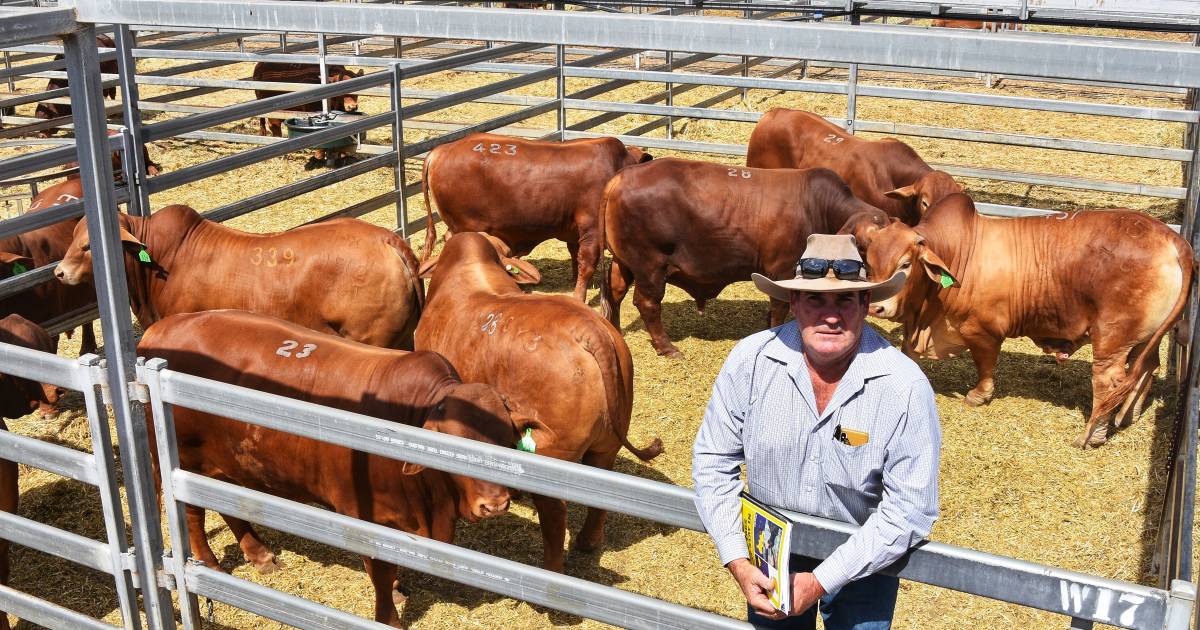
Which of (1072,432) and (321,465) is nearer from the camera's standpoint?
(321,465)

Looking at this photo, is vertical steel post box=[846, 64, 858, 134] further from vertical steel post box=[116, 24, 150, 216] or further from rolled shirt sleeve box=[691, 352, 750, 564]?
rolled shirt sleeve box=[691, 352, 750, 564]

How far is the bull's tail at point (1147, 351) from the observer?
625 cm

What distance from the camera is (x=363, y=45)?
18734 mm

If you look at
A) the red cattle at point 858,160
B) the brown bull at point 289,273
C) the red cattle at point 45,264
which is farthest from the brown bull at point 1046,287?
the red cattle at point 45,264

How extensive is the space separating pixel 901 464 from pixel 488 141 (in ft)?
21.9

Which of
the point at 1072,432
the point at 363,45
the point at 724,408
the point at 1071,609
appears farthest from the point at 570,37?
the point at 363,45

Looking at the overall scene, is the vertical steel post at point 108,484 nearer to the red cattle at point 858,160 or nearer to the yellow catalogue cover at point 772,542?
the yellow catalogue cover at point 772,542

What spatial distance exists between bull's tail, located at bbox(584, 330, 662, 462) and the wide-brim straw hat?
208 centimetres

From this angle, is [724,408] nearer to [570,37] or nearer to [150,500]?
[570,37]

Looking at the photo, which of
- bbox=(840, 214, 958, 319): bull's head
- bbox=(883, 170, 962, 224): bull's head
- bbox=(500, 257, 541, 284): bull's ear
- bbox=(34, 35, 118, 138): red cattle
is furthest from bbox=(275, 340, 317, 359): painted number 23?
bbox=(34, 35, 118, 138): red cattle

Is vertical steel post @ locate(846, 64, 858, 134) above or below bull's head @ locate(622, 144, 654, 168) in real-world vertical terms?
above

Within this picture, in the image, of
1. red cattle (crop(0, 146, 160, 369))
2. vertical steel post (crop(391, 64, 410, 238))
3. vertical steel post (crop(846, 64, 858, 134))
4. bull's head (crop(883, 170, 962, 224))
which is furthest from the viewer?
vertical steel post (crop(846, 64, 858, 134))

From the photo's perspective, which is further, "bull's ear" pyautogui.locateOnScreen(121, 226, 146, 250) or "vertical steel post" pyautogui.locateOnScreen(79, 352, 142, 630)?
"bull's ear" pyautogui.locateOnScreen(121, 226, 146, 250)

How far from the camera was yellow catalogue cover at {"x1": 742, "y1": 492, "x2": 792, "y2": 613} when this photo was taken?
2383 millimetres
